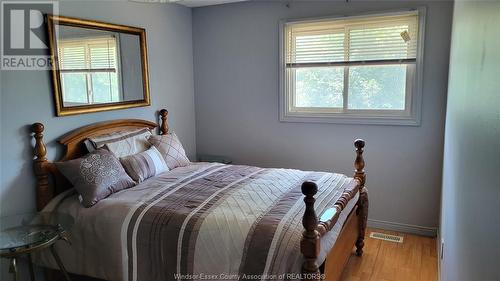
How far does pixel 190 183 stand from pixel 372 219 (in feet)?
6.48

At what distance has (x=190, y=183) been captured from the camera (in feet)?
9.22

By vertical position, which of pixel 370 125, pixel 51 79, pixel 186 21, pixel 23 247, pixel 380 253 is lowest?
pixel 380 253

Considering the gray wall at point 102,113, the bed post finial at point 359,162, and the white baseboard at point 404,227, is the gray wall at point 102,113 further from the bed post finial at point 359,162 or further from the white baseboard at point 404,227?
the white baseboard at point 404,227

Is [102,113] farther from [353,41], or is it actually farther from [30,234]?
[353,41]

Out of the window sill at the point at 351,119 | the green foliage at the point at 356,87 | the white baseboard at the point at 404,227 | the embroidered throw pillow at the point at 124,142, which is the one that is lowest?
the white baseboard at the point at 404,227

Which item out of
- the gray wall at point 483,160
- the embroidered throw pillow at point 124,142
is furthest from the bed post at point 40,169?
the gray wall at point 483,160

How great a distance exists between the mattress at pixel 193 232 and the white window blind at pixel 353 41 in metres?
1.45

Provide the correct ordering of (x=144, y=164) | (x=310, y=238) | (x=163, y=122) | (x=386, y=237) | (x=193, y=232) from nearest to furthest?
1. (x=310, y=238)
2. (x=193, y=232)
3. (x=144, y=164)
4. (x=386, y=237)
5. (x=163, y=122)

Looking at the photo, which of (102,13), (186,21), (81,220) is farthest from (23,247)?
(186,21)

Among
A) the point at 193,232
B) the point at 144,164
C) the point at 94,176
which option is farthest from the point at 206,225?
the point at 144,164

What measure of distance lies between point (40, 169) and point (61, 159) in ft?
0.65

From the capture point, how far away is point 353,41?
3537mm

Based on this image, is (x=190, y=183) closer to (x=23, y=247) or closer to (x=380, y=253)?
(x=23, y=247)

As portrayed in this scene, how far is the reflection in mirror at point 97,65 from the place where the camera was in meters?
2.80
